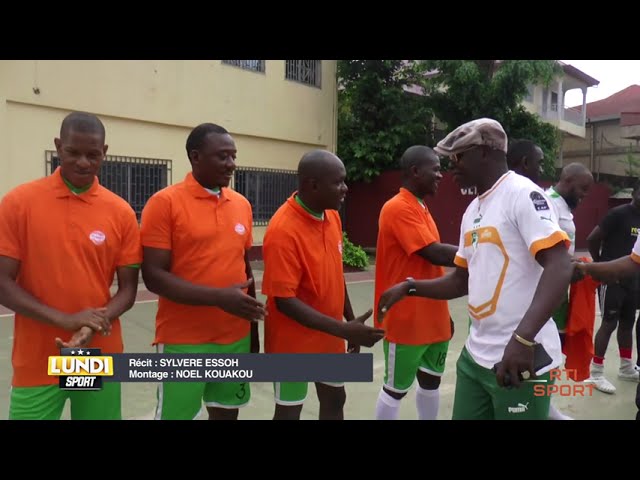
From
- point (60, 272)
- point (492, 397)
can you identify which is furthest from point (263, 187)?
point (492, 397)

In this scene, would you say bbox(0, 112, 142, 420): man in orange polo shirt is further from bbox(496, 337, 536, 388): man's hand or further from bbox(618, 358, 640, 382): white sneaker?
bbox(618, 358, 640, 382): white sneaker

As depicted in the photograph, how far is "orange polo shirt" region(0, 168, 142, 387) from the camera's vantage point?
225 cm

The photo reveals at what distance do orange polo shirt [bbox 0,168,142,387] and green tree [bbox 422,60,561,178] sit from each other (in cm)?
1362

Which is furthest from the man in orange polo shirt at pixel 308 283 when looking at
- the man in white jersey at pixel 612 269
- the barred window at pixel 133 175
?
the barred window at pixel 133 175

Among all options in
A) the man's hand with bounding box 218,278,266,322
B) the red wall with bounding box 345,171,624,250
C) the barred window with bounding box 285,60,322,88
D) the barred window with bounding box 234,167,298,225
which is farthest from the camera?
the red wall with bounding box 345,171,624,250

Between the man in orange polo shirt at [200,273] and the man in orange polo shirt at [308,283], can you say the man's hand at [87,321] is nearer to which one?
the man in orange polo shirt at [200,273]

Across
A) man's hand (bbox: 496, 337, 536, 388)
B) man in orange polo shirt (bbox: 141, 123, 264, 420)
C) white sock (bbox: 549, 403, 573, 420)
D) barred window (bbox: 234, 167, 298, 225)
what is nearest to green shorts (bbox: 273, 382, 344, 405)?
man in orange polo shirt (bbox: 141, 123, 264, 420)

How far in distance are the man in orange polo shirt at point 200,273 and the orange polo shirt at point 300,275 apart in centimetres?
15

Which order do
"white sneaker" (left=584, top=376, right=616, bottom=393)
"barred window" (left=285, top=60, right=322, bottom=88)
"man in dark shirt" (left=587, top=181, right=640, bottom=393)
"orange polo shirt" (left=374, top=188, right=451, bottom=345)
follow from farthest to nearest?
"barred window" (left=285, top=60, right=322, bottom=88) → "man in dark shirt" (left=587, top=181, right=640, bottom=393) → "white sneaker" (left=584, top=376, right=616, bottom=393) → "orange polo shirt" (left=374, top=188, right=451, bottom=345)

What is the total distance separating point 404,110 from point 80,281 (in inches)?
519

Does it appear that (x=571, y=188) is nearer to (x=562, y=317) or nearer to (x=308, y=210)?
(x=562, y=317)

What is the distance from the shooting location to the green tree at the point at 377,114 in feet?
47.3

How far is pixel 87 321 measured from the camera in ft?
7.29

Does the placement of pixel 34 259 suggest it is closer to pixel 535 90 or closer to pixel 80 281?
pixel 80 281
